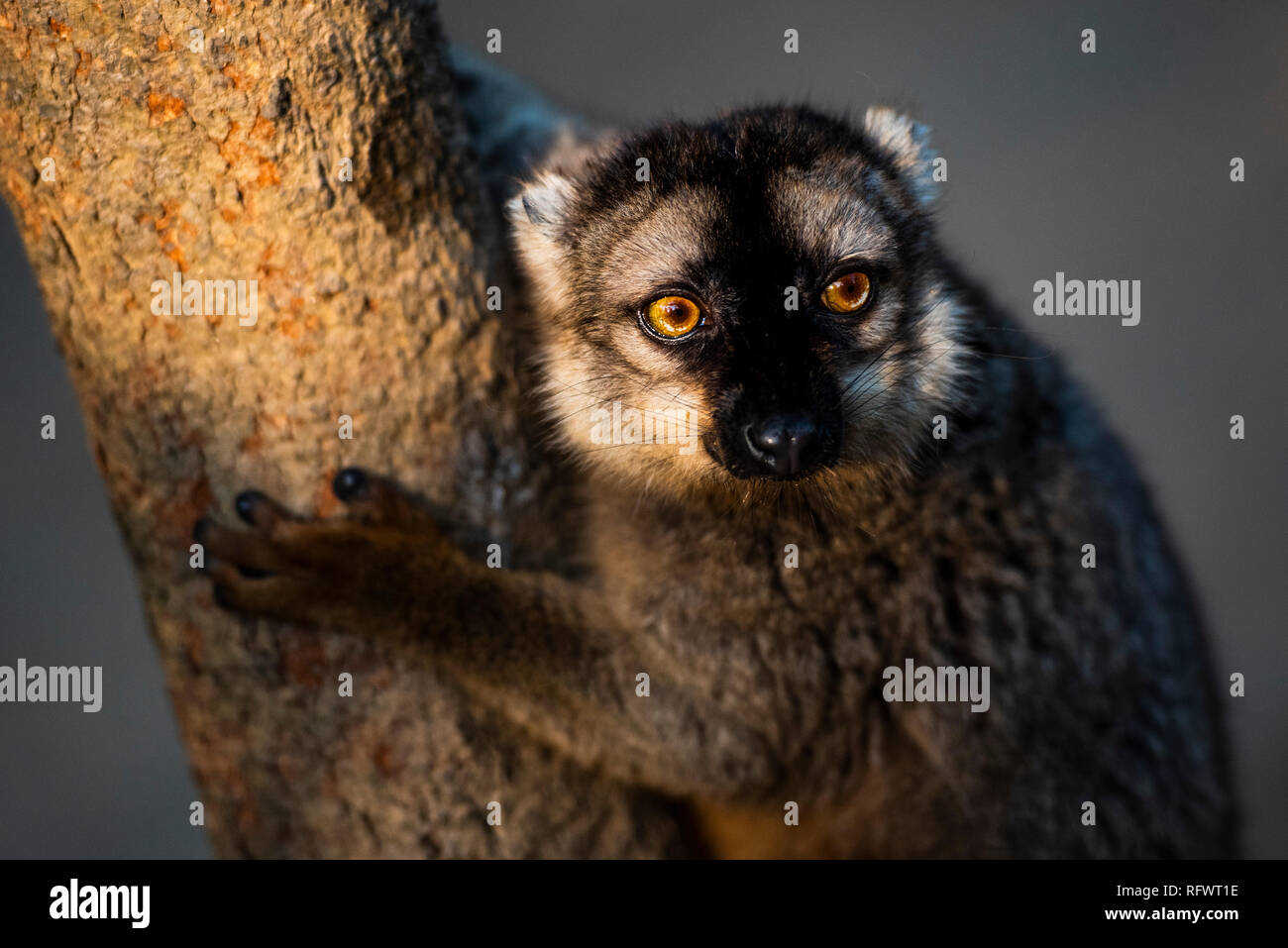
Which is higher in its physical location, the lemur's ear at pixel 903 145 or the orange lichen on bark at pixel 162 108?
the lemur's ear at pixel 903 145

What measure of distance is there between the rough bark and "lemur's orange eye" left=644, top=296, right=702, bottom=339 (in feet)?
1.69

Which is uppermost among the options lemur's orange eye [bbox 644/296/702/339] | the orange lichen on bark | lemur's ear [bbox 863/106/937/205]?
lemur's ear [bbox 863/106/937/205]

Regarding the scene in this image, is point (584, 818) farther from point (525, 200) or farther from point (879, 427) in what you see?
point (525, 200)

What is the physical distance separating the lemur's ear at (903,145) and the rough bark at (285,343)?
1.38m

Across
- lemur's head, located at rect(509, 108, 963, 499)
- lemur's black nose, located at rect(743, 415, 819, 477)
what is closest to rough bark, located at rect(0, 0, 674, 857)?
lemur's head, located at rect(509, 108, 963, 499)

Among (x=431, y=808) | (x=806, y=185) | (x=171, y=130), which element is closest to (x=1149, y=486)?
(x=806, y=185)

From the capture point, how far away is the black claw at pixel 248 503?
10.7 feet

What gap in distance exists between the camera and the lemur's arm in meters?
3.27

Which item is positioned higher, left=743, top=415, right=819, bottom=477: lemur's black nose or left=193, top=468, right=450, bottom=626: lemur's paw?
left=743, top=415, right=819, bottom=477: lemur's black nose

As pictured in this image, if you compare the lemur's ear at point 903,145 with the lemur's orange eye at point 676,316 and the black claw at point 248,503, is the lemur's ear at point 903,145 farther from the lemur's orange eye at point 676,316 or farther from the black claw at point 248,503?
the black claw at point 248,503

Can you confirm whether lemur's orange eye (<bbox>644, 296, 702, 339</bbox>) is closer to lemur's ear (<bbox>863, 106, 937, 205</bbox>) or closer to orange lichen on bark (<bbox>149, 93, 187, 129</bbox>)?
lemur's ear (<bbox>863, 106, 937, 205</bbox>)

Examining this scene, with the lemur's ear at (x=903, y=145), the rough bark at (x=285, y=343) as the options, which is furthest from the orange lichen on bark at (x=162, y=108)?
the lemur's ear at (x=903, y=145)

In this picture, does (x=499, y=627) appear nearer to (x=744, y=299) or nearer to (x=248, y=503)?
(x=248, y=503)

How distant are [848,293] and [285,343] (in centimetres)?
170
